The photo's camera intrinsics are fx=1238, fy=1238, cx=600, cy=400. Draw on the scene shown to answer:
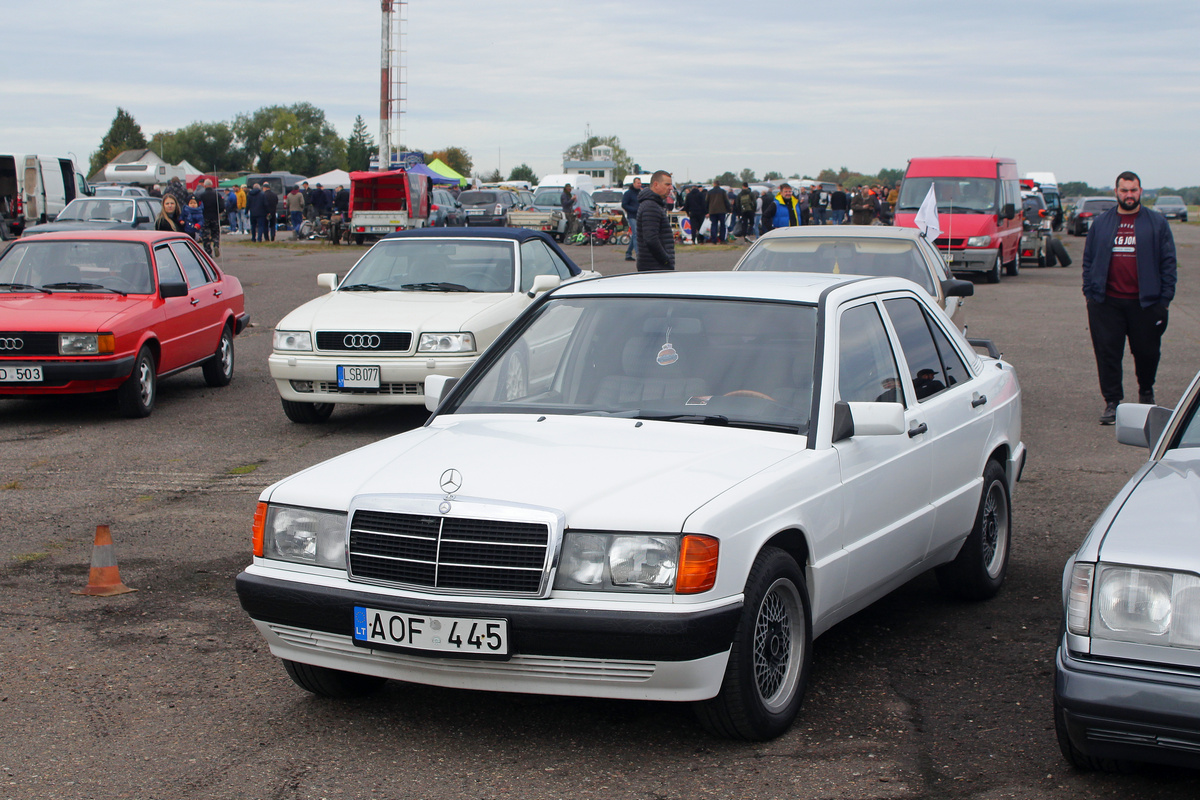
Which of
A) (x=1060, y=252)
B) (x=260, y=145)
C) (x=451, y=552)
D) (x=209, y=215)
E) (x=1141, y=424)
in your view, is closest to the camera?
(x=451, y=552)

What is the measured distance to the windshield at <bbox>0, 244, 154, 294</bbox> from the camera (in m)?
10.6

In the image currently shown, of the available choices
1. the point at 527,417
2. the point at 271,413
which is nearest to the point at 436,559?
the point at 527,417

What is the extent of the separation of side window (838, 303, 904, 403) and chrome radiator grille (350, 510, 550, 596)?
58.3 inches

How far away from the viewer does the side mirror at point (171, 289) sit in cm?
1045

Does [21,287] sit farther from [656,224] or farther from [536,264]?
[656,224]

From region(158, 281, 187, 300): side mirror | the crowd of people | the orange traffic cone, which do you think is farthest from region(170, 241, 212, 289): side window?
the crowd of people

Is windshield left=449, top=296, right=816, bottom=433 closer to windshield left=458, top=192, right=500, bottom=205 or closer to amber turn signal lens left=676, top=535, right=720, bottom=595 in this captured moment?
amber turn signal lens left=676, top=535, right=720, bottom=595

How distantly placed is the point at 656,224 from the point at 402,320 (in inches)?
191

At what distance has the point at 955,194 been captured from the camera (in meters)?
24.3

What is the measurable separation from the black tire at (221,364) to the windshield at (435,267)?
2.03m

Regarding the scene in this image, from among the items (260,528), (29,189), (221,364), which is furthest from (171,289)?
(29,189)

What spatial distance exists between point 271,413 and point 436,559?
744cm

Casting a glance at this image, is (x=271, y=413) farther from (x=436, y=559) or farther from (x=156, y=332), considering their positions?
(x=436, y=559)

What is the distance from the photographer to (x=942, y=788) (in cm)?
358
